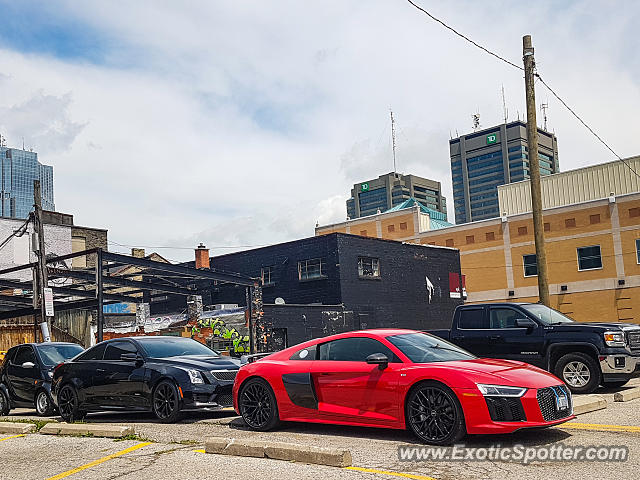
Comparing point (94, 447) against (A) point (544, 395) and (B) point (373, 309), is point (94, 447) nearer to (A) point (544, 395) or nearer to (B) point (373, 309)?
(A) point (544, 395)

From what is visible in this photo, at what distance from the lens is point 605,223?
50.5m

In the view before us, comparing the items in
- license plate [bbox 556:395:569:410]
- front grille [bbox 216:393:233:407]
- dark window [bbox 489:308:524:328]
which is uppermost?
dark window [bbox 489:308:524:328]

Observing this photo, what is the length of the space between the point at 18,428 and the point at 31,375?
16.7 ft

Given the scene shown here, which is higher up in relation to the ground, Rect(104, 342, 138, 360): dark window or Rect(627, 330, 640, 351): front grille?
Rect(104, 342, 138, 360): dark window

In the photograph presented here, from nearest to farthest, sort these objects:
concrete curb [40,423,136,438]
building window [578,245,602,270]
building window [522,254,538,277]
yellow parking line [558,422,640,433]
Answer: yellow parking line [558,422,640,433] < concrete curb [40,423,136,438] < building window [578,245,602,270] < building window [522,254,538,277]

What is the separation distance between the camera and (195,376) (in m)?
11.5

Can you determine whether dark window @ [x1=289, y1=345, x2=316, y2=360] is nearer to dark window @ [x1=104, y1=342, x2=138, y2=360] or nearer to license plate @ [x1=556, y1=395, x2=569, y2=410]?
license plate @ [x1=556, y1=395, x2=569, y2=410]

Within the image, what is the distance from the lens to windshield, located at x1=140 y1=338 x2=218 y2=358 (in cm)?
1243

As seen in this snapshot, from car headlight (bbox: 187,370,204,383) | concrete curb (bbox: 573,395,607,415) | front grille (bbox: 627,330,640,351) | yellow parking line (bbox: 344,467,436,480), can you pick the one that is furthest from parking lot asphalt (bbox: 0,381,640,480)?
front grille (bbox: 627,330,640,351)

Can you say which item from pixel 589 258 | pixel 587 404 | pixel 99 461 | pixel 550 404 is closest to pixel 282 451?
pixel 99 461

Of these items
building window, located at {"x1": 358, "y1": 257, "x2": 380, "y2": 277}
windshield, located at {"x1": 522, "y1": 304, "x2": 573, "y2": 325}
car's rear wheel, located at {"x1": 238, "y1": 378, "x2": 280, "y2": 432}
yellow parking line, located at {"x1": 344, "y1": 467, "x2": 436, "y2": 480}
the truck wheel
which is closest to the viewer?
yellow parking line, located at {"x1": 344, "y1": 467, "x2": 436, "y2": 480}

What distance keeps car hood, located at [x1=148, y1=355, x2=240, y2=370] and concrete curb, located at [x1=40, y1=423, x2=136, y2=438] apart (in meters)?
2.06

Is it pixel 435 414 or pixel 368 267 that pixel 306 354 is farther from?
pixel 368 267

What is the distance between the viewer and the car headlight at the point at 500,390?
768 centimetres
